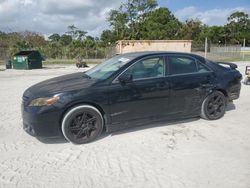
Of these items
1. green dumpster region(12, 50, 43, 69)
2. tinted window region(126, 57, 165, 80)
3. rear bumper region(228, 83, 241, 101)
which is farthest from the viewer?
green dumpster region(12, 50, 43, 69)

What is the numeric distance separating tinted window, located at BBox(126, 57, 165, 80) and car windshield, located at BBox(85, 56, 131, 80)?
23 centimetres

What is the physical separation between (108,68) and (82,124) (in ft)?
4.48

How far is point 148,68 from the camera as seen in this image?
222 inches

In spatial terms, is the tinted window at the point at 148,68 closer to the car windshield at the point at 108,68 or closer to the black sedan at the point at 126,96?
the black sedan at the point at 126,96

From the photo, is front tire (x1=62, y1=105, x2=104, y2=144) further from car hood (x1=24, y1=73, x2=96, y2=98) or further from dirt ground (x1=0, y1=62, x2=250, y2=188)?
car hood (x1=24, y1=73, x2=96, y2=98)

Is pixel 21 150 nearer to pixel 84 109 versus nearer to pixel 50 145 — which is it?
pixel 50 145

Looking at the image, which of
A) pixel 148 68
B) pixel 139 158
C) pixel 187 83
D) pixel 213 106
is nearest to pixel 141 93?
pixel 148 68

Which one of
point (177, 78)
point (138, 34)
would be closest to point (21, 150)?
point (177, 78)

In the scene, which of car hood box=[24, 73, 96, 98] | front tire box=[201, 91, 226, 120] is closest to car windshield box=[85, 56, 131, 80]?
car hood box=[24, 73, 96, 98]

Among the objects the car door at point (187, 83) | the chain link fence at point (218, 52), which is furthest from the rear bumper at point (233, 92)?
the chain link fence at point (218, 52)

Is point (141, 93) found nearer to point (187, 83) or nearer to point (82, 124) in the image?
point (187, 83)

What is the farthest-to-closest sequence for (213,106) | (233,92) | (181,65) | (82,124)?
(233,92) → (213,106) → (181,65) → (82,124)

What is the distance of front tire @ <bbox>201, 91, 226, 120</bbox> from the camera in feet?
20.5

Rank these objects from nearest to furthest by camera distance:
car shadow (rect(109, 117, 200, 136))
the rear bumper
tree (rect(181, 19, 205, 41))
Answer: car shadow (rect(109, 117, 200, 136)), the rear bumper, tree (rect(181, 19, 205, 41))
